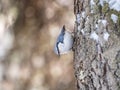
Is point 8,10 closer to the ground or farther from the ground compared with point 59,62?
farther from the ground

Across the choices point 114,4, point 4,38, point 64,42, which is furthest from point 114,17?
point 4,38

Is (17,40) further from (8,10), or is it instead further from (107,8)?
(107,8)

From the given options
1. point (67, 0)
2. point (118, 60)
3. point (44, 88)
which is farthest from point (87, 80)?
point (44, 88)

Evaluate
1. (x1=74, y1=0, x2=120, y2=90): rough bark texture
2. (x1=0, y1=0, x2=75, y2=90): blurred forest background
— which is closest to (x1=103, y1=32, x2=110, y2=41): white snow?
(x1=74, y1=0, x2=120, y2=90): rough bark texture

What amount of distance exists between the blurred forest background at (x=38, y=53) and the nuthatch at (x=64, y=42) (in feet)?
5.60

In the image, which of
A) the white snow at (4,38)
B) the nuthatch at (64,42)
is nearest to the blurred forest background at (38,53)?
the white snow at (4,38)

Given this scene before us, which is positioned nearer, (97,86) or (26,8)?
(97,86)

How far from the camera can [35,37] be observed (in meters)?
3.21

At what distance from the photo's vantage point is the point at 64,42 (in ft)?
4.31

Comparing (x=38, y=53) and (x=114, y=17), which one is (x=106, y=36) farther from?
(x=38, y=53)

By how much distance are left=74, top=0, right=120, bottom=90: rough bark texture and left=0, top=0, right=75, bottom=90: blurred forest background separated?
1717mm

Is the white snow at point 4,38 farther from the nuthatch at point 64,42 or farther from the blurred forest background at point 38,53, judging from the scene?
the nuthatch at point 64,42

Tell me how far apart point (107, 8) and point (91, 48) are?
14 centimetres

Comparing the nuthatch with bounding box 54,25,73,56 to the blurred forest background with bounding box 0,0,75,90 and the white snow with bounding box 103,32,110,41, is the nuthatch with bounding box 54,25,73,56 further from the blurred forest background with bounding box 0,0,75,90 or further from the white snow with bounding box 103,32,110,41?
the blurred forest background with bounding box 0,0,75,90
